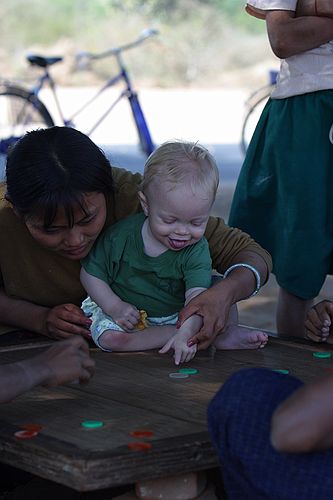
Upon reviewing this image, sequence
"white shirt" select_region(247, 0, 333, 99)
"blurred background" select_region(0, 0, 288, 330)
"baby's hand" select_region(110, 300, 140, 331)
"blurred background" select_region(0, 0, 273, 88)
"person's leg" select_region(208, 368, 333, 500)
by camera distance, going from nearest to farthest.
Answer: "person's leg" select_region(208, 368, 333, 500)
"baby's hand" select_region(110, 300, 140, 331)
"white shirt" select_region(247, 0, 333, 99)
"blurred background" select_region(0, 0, 288, 330)
"blurred background" select_region(0, 0, 273, 88)

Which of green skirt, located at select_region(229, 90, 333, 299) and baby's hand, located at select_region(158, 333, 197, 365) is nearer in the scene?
baby's hand, located at select_region(158, 333, 197, 365)

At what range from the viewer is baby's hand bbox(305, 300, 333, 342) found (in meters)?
3.03

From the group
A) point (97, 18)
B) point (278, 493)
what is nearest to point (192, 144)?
point (278, 493)

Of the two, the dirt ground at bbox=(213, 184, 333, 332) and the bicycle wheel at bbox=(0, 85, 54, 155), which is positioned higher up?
the bicycle wheel at bbox=(0, 85, 54, 155)

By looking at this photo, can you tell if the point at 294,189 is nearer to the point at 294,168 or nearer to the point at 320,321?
the point at 294,168

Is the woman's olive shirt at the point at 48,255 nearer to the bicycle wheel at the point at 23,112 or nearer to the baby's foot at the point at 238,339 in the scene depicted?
the baby's foot at the point at 238,339

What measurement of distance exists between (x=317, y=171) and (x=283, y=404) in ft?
5.69

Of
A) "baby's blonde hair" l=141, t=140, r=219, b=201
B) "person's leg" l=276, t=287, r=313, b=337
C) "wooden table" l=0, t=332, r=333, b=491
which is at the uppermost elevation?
"baby's blonde hair" l=141, t=140, r=219, b=201

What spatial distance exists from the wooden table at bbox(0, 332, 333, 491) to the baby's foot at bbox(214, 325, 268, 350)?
0.10 feet

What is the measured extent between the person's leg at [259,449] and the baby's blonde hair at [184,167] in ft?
3.08

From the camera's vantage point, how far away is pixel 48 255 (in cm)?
318

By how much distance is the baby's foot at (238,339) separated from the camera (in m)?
3.02

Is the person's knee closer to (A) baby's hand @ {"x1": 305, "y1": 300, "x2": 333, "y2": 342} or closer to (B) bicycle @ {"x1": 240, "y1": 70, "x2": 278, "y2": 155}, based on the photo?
(A) baby's hand @ {"x1": 305, "y1": 300, "x2": 333, "y2": 342}

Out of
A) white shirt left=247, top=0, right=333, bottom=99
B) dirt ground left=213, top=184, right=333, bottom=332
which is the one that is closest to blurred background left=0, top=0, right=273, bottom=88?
dirt ground left=213, top=184, right=333, bottom=332
